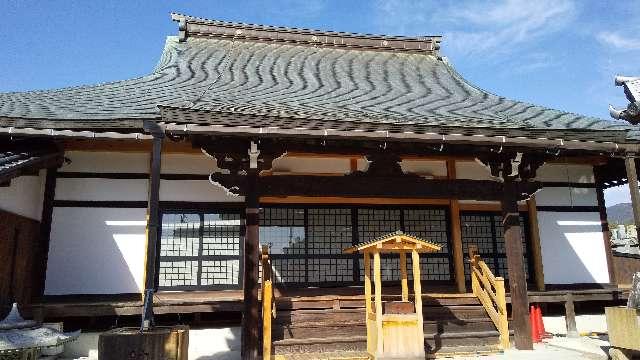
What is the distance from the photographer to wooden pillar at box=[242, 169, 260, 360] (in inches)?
269

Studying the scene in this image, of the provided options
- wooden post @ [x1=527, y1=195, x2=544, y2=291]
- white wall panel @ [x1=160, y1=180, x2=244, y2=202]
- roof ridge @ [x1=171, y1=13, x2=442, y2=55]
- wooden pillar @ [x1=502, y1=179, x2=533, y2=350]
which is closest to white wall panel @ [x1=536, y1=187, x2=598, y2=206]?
wooden post @ [x1=527, y1=195, x2=544, y2=291]

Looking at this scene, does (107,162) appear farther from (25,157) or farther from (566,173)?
(566,173)

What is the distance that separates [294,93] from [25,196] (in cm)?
546

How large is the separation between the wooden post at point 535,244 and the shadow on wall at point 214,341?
21.2ft

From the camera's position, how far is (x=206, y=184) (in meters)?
9.09

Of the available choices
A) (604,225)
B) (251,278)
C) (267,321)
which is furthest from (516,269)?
(251,278)

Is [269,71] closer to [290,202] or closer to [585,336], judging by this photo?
[290,202]

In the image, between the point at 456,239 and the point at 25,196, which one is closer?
the point at 25,196

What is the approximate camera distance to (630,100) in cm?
687

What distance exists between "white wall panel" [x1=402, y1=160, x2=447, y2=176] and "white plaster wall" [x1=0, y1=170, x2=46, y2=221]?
7.08 m

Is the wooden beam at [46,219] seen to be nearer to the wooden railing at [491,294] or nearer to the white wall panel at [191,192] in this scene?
the white wall panel at [191,192]

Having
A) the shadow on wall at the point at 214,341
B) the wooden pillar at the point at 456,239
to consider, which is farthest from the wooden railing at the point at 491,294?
the shadow on wall at the point at 214,341

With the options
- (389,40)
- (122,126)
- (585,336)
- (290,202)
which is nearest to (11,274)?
(122,126)

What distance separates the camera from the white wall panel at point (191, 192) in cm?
892
